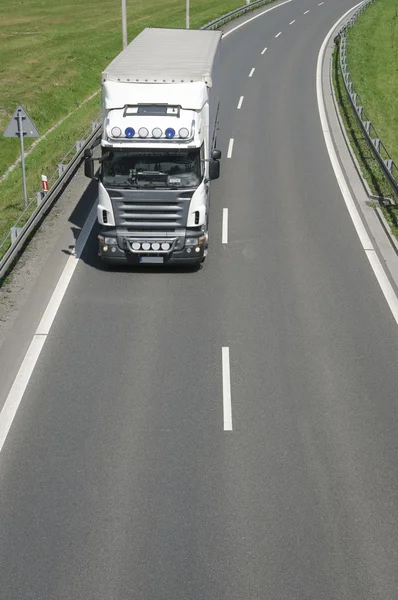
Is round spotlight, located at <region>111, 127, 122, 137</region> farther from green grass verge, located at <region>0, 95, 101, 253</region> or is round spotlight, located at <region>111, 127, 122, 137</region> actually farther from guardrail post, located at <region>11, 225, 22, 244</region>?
green grass verge, located at <region>0, 95, 101, 253</region>

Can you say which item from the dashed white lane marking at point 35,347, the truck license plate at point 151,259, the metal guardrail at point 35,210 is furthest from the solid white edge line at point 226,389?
the metal guardrail at point 35,210

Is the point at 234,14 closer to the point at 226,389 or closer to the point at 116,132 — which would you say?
the point at 116,132

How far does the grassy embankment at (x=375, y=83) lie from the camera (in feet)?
90.4

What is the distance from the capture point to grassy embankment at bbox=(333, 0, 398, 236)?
90.4 ft

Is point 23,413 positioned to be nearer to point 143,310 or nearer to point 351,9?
point 143,310

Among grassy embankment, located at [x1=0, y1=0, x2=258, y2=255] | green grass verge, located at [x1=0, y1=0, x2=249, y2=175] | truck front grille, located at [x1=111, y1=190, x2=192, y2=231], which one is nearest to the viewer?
truck front grille, located at [x1=111, y1=190, x2=192, y2=231]

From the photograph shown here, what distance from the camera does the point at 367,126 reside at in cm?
3002

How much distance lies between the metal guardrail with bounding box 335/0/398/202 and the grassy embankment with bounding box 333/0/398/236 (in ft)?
1.64

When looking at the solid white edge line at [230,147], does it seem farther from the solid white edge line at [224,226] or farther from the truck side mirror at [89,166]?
the truck side mirror at [89,166]

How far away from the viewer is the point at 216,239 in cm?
2166

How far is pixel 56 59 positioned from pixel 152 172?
3616cm

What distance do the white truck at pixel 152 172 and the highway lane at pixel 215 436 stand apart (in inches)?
35.7

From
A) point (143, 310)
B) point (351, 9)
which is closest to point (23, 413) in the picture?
point (143, 310)

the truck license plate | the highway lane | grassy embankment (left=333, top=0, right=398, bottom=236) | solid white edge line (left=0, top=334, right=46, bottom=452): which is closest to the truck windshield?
the truck license plate
